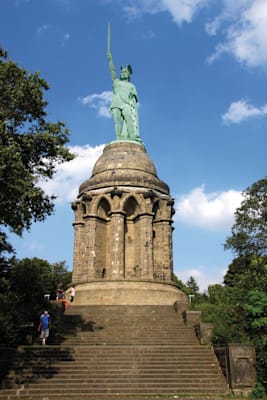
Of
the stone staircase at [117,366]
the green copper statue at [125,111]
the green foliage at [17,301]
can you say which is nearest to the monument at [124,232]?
the green copper statue at [125,111]

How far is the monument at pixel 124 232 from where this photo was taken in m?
25.6

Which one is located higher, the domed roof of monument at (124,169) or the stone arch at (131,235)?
the domed roof of monument at (124,169)

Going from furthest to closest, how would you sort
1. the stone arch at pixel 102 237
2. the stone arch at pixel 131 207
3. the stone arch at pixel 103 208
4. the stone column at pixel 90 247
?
the stone arch at pixel 103 208 → the stone arch at pixel 131 207 → the stone arch at pixel 102 237 → the stone column at pixel 90 247

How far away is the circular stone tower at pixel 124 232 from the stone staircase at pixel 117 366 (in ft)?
22.6

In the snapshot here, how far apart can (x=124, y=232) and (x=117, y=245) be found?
4.61 ft

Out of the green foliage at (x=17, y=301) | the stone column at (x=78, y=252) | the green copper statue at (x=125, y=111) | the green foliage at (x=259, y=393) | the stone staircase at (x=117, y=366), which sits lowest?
the green foliage at (x=259, y=393)

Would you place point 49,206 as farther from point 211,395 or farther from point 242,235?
point 242,235

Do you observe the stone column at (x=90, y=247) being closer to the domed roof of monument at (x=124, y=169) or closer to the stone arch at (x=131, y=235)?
the stone arch at (x=131, y=235)

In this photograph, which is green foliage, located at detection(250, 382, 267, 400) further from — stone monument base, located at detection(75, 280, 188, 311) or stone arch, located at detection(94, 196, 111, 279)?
stone arch, located at detection(94, 196, 111, 279)

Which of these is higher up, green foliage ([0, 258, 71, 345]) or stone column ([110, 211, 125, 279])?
stone column ([110, 211, 125, 279])

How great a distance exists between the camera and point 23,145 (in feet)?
46.6

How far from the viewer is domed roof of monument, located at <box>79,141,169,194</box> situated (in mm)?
29219

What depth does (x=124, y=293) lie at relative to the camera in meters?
24.7

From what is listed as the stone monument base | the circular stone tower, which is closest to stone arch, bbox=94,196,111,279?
the circular stone tower
